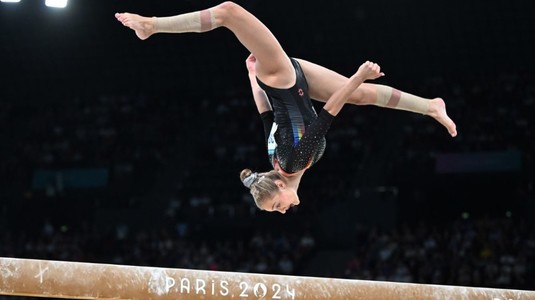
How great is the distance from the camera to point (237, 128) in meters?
20.5

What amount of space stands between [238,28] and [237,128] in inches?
569

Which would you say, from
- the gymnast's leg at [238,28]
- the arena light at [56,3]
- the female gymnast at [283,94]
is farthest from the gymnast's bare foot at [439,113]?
the arena light at [56,3]

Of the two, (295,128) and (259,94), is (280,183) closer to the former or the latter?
(295,128)

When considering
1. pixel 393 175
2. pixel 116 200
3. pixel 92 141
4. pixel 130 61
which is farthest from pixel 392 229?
pixel 130 61

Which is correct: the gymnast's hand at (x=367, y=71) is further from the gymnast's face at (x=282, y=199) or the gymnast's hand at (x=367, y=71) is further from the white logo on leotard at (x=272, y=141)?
the gymnast's face at (x=282, y=199)

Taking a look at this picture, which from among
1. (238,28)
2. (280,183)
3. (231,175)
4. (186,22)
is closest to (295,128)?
(280,183)

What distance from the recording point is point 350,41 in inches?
864

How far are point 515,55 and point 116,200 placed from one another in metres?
9.93

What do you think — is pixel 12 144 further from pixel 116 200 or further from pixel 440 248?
pixel 440 248

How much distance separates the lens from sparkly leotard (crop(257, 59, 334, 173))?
19.9 feet

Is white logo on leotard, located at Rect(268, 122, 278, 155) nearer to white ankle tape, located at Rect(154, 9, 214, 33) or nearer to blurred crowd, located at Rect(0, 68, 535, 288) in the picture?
white ankle tape, located at Rect(154, 9, 214, 33)

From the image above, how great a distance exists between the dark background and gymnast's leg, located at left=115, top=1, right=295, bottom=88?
27.7ft

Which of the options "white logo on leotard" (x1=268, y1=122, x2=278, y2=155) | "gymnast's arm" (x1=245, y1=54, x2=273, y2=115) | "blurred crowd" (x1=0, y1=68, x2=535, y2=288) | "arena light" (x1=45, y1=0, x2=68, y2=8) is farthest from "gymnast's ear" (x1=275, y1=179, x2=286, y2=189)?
"blurred crowd" (x1=0, y1=68, x2=535, y2=288)

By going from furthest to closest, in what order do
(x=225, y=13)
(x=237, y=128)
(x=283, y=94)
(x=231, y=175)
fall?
(x=237, y=128) < (x=231, y=175) < (x=283, y=94) < (x=225, y=13)
